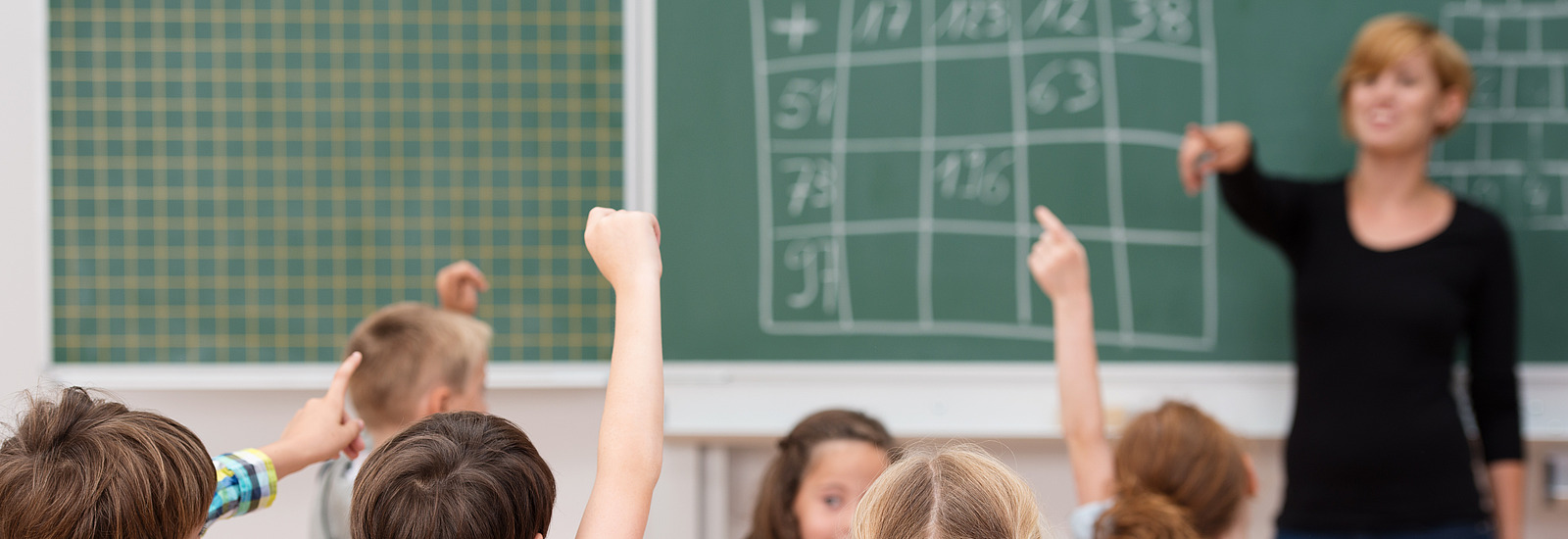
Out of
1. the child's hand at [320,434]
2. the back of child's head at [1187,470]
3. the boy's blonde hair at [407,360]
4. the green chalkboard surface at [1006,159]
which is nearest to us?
the child's hand at [320,434]

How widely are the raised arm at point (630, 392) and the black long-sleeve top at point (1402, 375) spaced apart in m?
1.35

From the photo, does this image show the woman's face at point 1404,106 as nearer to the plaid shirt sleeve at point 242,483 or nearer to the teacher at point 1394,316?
the teacher at point 1394,316

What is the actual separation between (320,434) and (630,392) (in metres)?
0.44

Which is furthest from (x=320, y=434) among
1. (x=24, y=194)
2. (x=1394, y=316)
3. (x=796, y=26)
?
(x=1394, y=316)

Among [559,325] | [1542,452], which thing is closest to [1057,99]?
[559,325]

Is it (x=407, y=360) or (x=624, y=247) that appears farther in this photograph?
(x=407, y=360)

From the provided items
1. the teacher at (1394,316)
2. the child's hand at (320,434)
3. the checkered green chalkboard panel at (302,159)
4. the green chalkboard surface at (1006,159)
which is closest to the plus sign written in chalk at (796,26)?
the green chalkboard surface at (1006,159)

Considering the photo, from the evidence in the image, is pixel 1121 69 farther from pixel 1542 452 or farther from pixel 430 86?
pixel 430 86

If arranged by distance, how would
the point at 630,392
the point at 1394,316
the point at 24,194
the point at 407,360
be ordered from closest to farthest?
the point at 630,392
the point at 407,360
the point at 1394,316
the point at 24,194

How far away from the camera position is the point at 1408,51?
6.03 feet

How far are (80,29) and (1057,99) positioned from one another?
2111 mm

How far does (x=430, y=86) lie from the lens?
2.12 meters

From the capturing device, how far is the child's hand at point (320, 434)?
1.14 meters

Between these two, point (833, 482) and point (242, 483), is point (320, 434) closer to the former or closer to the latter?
point (242, 483)
